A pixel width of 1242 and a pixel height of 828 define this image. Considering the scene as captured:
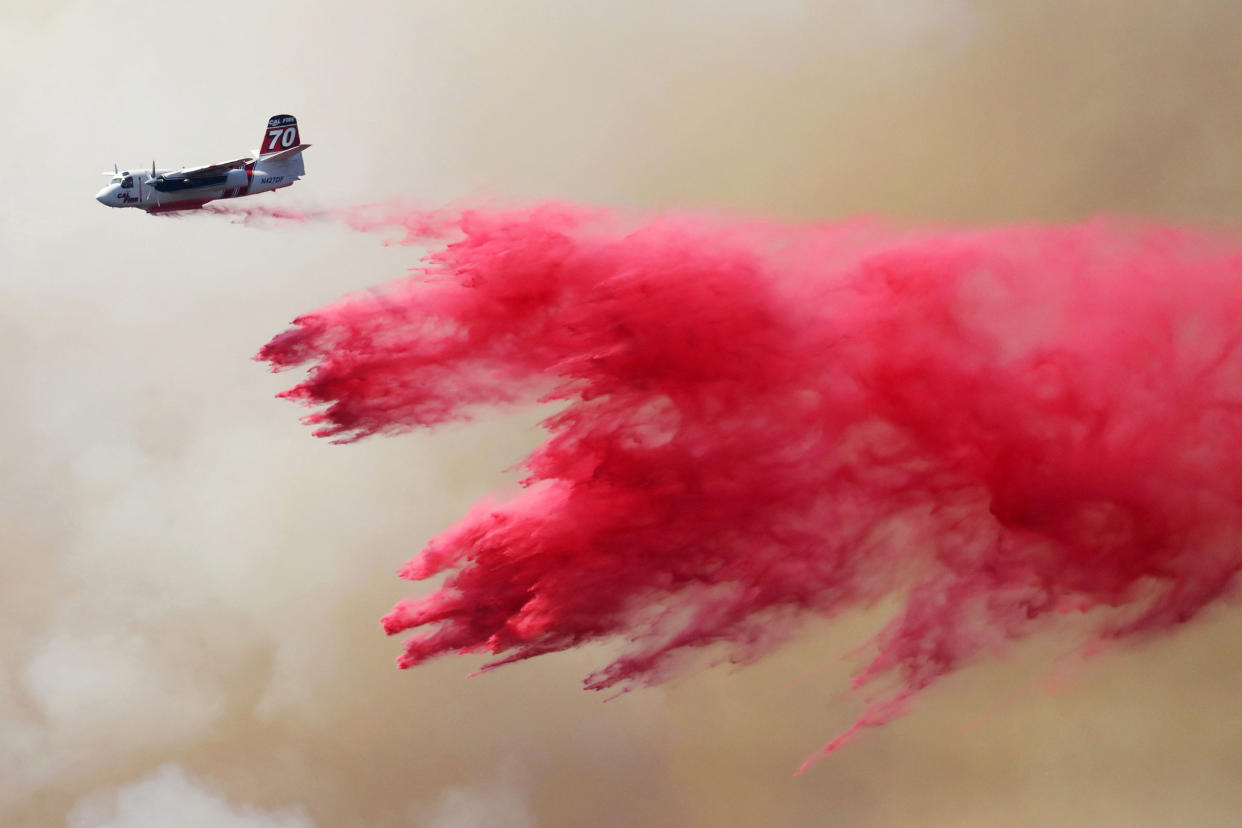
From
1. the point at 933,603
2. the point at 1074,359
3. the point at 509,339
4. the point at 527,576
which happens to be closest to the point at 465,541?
the point at 527,576

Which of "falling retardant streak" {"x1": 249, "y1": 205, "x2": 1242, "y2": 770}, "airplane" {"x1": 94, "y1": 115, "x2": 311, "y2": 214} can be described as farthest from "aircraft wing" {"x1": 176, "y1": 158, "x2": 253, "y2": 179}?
"falling retardant streak" {"x1": 249, "y1": 205, "x2": 1242, "y2": 770}

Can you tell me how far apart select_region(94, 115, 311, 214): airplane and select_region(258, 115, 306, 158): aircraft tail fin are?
31 mm

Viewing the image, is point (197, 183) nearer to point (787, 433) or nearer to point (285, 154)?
point (285, 154)

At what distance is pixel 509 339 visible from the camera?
112 ft

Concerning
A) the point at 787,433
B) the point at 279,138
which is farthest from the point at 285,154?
the point at 787,433

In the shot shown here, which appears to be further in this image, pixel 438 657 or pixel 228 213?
pixel 228 213

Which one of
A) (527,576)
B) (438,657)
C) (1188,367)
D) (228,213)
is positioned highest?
(228,213)

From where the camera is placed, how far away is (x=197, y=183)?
4022cm

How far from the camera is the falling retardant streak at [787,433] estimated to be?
1315 inches

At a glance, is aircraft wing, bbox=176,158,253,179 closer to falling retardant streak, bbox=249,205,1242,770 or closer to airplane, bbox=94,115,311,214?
airplane, bbox=94,115,311,214

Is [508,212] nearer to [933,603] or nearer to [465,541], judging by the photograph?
[465,541]

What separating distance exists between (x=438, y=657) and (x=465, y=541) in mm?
3095

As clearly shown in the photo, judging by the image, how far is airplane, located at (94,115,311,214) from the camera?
40.1 m

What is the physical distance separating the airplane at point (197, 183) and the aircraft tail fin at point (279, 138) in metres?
0.03
